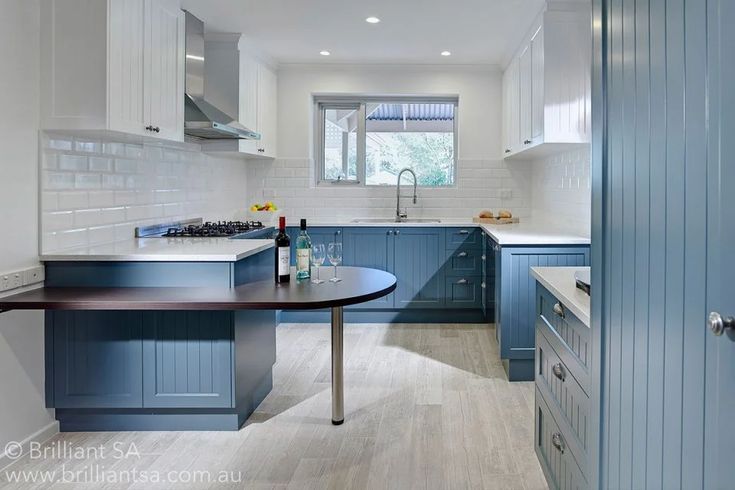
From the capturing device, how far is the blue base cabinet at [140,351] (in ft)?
8.93

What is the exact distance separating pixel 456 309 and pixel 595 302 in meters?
3.73

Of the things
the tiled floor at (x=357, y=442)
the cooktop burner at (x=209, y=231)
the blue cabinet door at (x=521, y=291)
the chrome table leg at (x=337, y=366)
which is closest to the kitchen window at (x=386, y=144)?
the cooktop burner at (x=209, y=231)

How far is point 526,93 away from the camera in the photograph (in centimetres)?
437

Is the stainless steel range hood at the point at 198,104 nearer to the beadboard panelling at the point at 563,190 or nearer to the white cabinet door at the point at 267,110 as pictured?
the white cabinet door at the point at 267,110

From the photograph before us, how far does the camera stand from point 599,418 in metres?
1.38

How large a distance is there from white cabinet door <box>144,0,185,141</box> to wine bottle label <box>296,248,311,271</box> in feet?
3.83

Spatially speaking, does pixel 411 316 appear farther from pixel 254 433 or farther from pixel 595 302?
pixel 595 302

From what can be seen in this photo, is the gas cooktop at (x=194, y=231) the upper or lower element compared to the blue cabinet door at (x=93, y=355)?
upper

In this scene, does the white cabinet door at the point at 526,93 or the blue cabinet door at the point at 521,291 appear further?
the white cabinet door at the point at 526,93

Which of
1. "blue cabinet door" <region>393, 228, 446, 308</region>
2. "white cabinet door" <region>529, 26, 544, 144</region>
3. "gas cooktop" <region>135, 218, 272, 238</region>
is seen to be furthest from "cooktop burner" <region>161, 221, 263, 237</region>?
"white cabinet door" <region>529, 26, 544, 144</region>

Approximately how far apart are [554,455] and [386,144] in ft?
14.2

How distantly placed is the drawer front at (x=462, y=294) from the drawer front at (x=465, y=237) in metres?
0.31

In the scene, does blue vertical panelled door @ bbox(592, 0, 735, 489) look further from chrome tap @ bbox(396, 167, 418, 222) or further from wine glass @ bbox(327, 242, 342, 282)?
chrome tap @ bbox(396, 167, 418, 222)

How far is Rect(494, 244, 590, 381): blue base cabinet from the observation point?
3.57 metres
